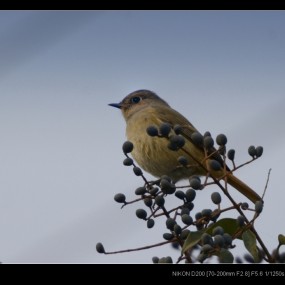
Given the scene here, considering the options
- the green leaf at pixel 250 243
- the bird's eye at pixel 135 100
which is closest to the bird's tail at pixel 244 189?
the bird's eye at pixel 135 100

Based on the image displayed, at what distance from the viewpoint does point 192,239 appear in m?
2.93

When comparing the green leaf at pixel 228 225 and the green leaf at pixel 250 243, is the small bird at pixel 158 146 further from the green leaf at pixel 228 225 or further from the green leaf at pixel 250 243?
the green leaf at pixel 250 243

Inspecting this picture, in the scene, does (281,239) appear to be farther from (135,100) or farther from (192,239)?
(135,100)

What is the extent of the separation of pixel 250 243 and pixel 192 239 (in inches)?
11.0

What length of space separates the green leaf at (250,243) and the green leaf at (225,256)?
23 centimetres

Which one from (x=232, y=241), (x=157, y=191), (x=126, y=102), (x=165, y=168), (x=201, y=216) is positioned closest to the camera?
(x=232, y=241)

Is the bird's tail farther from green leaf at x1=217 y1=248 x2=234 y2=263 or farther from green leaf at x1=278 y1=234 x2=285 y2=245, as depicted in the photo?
green leaf at x1=217 y1=248 x2=234 y2=263

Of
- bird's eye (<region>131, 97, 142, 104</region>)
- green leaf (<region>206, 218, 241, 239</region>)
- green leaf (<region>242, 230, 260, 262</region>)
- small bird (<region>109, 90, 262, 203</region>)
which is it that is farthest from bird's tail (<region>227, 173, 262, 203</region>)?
green leaf (<region>242, 230, 260, 262</region>)
